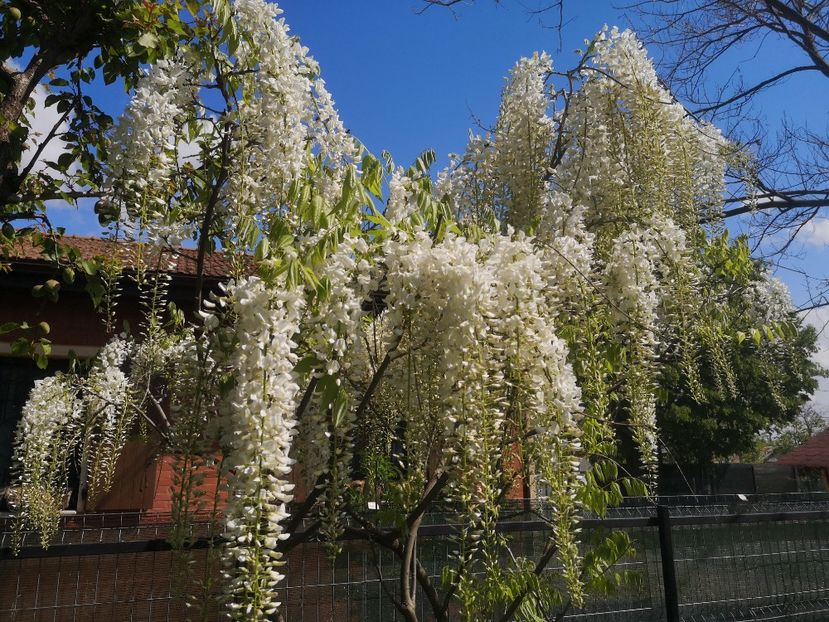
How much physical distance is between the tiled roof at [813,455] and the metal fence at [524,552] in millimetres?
18600

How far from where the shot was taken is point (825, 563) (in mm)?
4438

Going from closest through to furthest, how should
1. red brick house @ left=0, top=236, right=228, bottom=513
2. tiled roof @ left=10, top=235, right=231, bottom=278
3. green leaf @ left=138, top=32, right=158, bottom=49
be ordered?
tiled roof @ left=10, top=235, right=231, bottom=278, green leaf @ left=138, top=32, right=158, bottom=49, red brick house @ left=0, top=236, right=228, bottom=513

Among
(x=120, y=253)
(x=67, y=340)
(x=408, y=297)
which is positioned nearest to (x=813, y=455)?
(x=67, y=340)

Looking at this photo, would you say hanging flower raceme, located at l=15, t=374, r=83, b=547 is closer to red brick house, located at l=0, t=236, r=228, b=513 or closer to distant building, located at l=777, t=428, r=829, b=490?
red brick house, located at l=0, t=236, r=228, b=513

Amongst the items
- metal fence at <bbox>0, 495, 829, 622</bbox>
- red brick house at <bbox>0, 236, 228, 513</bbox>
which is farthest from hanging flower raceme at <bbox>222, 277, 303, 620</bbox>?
red brick house at <bbox>0, 236, 228, 513</bbox>

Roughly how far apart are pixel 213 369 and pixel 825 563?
4695 millimetres

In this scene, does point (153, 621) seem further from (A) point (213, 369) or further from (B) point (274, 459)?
(B) point (274, 459)

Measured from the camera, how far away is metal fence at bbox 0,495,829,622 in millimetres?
2725

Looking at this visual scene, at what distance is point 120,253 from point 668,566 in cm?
335

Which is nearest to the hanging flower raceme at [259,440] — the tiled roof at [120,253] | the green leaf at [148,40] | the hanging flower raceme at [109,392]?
the tiled roof at [120,253]

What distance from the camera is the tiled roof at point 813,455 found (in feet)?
65.4

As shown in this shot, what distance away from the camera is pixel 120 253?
99.3 inches

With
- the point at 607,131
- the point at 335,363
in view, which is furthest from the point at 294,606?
the point at 607,131

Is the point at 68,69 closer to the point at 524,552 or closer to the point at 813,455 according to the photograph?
the point at 524,552
